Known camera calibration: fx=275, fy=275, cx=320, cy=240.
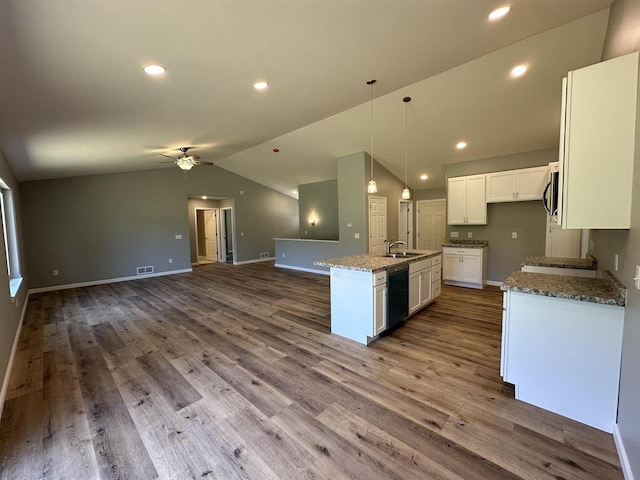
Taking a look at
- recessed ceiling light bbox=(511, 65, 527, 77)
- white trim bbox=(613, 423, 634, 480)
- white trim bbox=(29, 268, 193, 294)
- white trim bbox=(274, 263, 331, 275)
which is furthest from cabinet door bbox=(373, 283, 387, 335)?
white trim bbox=(29, 268, 193, 294)

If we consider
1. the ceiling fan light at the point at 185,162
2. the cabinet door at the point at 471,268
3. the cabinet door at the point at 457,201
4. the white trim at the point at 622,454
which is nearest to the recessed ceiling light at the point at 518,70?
the cabinet door at the point at 457,201

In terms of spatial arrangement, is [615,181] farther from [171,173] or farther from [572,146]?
[171,173]

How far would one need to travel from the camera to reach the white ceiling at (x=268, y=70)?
170 cm

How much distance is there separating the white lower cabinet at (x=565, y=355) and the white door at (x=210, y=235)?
975 centimetres

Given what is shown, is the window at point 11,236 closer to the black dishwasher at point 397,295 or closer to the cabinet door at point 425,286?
the black dishwasher at point 397,295

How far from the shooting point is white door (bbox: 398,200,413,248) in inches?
310

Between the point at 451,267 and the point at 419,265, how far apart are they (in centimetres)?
230

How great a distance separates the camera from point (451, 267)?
5.76 m

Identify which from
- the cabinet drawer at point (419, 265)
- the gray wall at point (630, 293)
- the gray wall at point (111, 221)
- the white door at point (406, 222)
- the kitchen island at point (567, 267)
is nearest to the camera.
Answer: the gray wall at point (630, 293)

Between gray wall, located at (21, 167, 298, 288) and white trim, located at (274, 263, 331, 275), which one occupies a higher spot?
gray wall, located at (21, 167, 298, 288)

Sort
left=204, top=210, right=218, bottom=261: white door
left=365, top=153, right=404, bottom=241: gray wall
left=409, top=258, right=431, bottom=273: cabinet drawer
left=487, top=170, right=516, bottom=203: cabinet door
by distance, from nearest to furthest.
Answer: left=409, top=258, right=431, bottom=273: cabinet drawer
left=487, top=170, right=516, bottom=203: cabinet door
left=365, top=153, right=404, bottom=241: gray wall
left=204, top=210, right=218, bottom=261: white door

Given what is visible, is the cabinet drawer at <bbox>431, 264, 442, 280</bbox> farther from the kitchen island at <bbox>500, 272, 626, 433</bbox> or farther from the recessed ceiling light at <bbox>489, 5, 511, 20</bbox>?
the recessed ceiling light at <bbox>489, 5, 511, 20</bbox>

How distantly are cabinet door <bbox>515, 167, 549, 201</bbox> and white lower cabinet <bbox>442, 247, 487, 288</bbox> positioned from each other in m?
1.21

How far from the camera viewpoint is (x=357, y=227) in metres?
6.37
